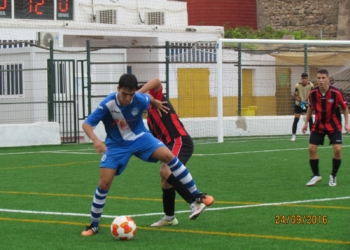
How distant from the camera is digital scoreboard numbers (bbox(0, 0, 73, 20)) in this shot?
28453 mm

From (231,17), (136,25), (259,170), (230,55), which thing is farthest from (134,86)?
(231,17)

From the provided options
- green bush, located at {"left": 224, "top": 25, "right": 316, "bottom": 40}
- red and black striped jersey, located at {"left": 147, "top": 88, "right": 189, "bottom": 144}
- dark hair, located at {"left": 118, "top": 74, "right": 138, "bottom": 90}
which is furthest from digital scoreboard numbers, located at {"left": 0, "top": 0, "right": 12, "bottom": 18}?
dark hair, located at {"left": 118, "top": 74, "right": 138, "bottom": 90}

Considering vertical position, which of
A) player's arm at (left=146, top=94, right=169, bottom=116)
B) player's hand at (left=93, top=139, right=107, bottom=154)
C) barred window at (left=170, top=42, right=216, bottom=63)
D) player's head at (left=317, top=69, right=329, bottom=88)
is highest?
barred window at (left=170, top=42, right=216, bottom=63)

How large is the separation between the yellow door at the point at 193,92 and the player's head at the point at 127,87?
15741 millimetres

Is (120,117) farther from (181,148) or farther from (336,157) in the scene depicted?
(336,157)

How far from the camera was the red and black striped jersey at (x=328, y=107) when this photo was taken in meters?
11.9

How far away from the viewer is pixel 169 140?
29.8ft

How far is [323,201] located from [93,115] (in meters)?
3.57

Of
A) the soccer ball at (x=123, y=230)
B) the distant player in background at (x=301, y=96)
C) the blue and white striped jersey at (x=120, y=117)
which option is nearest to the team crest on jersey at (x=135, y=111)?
the blue and white striped jersey at (x=120, y=117)

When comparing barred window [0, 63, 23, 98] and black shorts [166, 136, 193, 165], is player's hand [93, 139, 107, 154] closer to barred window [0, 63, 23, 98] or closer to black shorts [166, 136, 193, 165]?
black shorts [166, 136, 193, 165]

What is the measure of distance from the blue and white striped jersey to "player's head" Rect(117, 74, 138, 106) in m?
0.19

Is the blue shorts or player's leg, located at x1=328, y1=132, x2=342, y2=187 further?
player's leg, located at x1=328, y1=132, x2=342, y2=187

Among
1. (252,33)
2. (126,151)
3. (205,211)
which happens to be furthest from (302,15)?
(126,151)

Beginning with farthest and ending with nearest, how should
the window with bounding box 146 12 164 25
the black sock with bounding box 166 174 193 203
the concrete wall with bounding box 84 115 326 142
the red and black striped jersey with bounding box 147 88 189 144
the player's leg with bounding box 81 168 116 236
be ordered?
the window with bounding box 146 12 164 25 < the concrete wall with bounding box 84 115 326 142 < the red and black striped jersey with bounding box 147 88 189 144 < the black sock with bounding box 166 174 193 203 < the player's leg with bounding box 81 168 116 236
